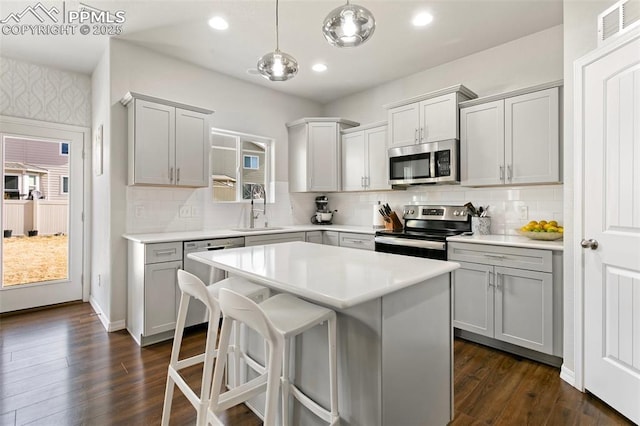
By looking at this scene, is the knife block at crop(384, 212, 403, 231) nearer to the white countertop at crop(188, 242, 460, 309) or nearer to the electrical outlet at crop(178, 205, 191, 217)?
the white countertop at crop(188, 242, 460, 309)

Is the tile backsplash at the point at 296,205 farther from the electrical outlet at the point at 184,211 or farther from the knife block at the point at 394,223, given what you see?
the knife block at the point at 394,223

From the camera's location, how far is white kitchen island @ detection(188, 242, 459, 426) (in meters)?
1.32

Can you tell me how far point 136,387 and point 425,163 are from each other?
3175 mm

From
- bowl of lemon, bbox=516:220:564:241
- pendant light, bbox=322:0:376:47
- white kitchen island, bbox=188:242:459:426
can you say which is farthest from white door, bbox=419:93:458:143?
white kitchen island, bbox=188:242:459:426

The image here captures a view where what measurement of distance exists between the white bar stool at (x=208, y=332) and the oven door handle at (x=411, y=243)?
1.86 metres

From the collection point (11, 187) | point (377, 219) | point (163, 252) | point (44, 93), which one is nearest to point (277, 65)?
point (163, 252)

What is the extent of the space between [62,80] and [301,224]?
135 inches

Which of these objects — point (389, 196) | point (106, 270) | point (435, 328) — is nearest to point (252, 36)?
point (389, 196)

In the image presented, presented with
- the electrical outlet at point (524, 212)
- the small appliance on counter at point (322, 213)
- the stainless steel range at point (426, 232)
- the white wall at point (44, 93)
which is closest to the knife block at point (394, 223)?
the stainless steel range at point (426, 232)

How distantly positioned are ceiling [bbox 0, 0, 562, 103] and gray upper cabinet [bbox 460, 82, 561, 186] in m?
0.67

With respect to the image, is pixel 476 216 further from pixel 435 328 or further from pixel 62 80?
pixel 62 80

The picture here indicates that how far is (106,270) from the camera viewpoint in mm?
3254

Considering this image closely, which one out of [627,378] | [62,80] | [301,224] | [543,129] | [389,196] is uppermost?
[62,80]

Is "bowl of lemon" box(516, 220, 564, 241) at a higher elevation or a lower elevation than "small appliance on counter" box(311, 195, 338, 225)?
lower
